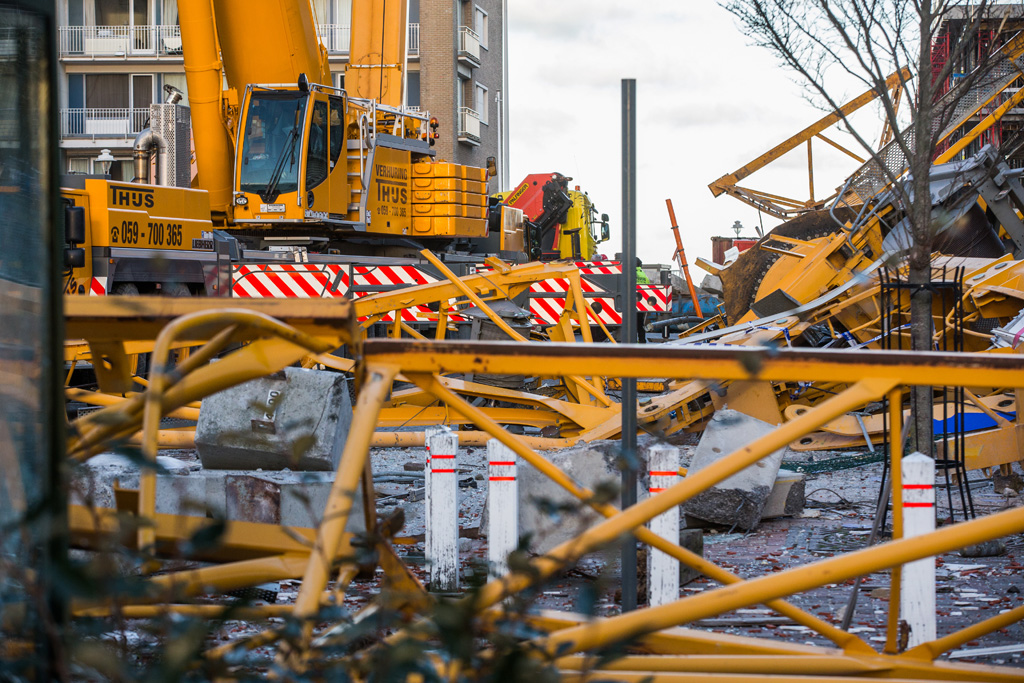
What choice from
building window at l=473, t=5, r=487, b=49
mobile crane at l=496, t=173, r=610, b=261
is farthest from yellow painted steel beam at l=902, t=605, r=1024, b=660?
building window at l=473, t=5, r=487, b=49

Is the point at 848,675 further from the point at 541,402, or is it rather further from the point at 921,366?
the point at 541,402

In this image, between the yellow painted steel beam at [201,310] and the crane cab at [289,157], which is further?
the crane cab at [289,157]

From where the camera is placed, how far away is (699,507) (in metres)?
6.73

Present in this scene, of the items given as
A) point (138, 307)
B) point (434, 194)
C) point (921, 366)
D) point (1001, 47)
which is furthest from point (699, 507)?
point (434, 194)

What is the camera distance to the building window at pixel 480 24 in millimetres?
48688

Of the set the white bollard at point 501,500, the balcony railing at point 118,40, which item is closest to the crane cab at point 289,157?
the white bollard at point 501,500

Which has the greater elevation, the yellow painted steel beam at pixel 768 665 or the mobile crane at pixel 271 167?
the mobile crane at pixel 271 167

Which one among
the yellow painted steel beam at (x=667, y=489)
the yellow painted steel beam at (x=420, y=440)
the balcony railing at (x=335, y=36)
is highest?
the balcony railing at (x=335, y=36)

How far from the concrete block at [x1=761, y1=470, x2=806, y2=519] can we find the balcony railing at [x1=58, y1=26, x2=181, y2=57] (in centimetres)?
4547

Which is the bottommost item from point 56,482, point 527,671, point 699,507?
A: point 699,507

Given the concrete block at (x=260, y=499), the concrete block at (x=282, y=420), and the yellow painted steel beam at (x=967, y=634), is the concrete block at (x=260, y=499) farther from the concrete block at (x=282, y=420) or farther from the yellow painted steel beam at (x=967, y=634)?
the yellow painted steel beam at (x=967, y=634)

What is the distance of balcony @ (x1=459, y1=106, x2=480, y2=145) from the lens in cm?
4657

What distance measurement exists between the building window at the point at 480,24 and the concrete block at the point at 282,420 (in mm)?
44708

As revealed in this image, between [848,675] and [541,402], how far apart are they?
19.2 feet
